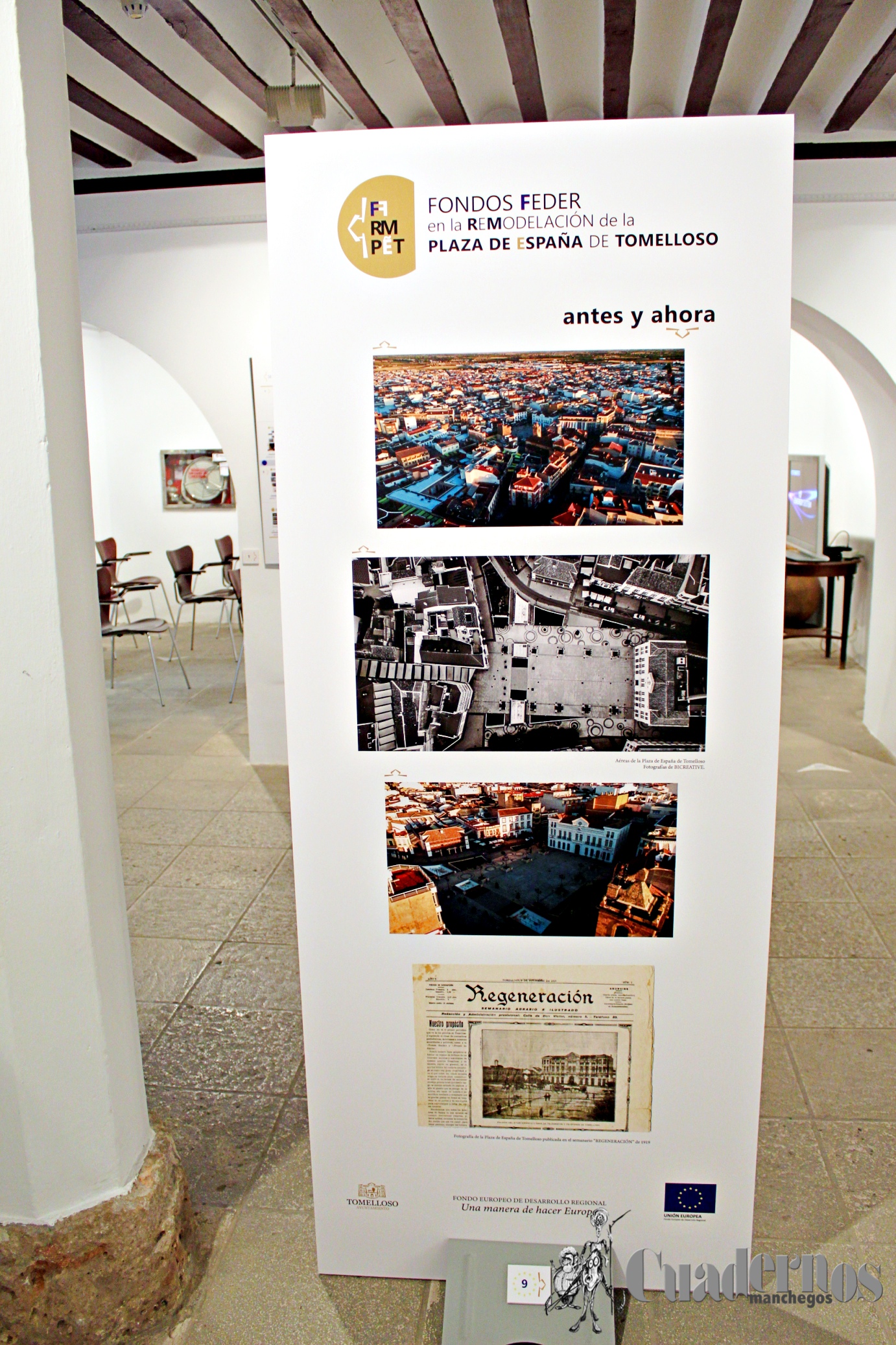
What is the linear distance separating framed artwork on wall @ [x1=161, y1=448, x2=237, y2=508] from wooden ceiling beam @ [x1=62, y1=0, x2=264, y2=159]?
5.68m

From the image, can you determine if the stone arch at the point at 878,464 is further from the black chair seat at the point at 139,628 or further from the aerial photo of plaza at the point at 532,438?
the black chair seat at the point at 139,628

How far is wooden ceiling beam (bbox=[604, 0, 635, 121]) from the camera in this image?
11.4ft

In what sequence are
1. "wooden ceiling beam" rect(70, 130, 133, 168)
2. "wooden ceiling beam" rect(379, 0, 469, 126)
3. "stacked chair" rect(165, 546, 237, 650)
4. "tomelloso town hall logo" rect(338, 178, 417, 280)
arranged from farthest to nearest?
1. "stacked chair" rect(165, 546, 237, 650)
2. "wooden ceiling beam" rect(70, 130, 133, 168)
3. "wooden ceiling beam" rect(379, 0, 469, 126)
4. "tomelloso town hall logo" rect(338, 178, 417, 280)

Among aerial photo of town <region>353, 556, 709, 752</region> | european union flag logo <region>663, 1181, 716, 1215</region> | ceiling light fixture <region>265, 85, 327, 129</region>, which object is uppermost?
ceiling light fixture <region>265, 85, 327, 129</region>

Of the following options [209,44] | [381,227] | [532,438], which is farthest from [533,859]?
[209,44]

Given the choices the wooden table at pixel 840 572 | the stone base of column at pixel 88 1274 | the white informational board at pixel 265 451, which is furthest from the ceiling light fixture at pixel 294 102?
the wooden table at pixel 840 572

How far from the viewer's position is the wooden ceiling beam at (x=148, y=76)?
3592mm

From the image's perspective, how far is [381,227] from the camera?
164 centimetres

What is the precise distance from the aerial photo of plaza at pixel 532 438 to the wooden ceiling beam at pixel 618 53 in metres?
1.89

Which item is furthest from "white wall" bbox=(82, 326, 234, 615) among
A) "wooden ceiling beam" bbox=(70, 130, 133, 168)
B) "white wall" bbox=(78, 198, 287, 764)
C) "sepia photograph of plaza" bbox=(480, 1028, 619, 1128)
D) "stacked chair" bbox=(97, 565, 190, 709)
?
"sepia photograph of plaza" bbox=(480, 1028, 619, 1128)

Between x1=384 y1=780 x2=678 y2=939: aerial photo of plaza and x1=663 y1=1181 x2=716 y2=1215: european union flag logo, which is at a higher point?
x1=384 y1=780 x2=678 y2=939: aerial photo of plaza

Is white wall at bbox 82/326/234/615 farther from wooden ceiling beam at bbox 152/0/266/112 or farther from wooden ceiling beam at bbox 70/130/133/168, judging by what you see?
wooden ceiling beam at bbox 152/0/266/112

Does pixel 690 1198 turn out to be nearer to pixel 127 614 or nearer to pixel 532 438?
pixel 532 438

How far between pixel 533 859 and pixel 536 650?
40cm
